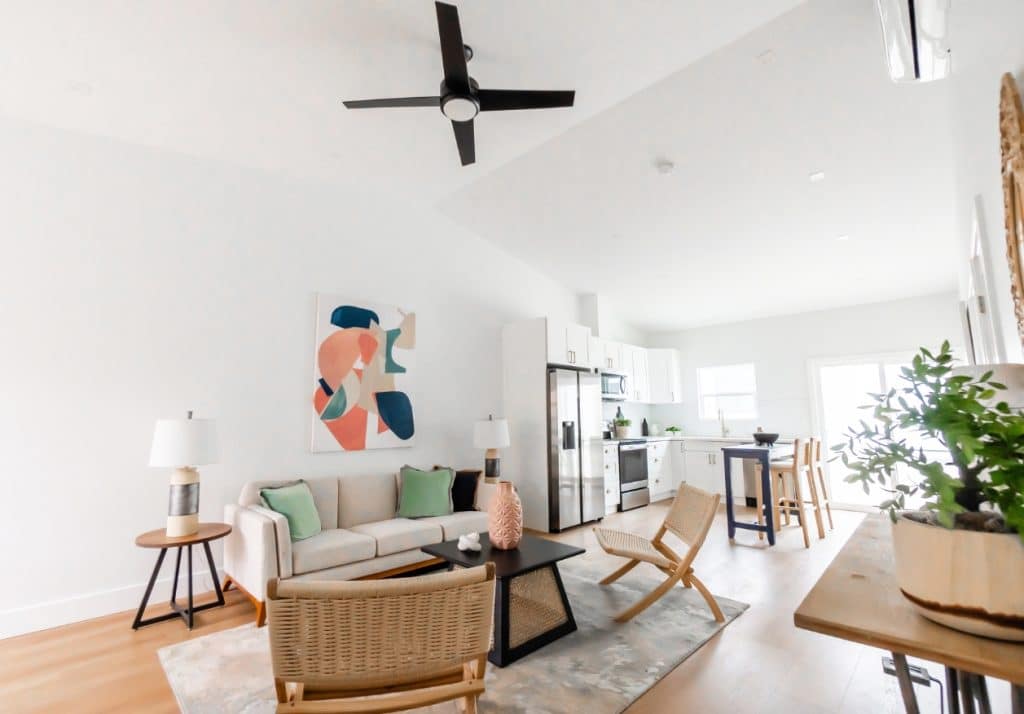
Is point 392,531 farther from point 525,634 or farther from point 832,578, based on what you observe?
point 832,578

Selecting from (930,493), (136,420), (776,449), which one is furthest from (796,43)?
(136,420)

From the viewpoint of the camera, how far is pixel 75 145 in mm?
3232

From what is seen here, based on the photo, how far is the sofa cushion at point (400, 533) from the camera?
11.7ft

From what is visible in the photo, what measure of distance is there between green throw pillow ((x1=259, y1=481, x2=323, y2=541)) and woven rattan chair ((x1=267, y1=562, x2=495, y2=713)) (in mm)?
2253

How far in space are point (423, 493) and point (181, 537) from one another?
1.76m

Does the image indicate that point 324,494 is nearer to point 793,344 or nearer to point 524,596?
point 524,596

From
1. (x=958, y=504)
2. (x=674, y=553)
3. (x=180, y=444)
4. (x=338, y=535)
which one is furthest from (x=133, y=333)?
(x=958, y=504)

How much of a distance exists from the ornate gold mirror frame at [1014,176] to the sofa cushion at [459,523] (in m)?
3.55

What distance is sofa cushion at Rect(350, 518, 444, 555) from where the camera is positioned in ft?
11.7

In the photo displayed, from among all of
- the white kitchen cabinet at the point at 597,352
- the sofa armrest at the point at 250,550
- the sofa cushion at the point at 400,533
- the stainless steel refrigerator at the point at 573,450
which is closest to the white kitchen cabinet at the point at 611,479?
the stainless steel refrigerator at the point at 573,450

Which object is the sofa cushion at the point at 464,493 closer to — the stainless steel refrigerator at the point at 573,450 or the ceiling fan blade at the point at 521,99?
the stainless steel refrigerator at the point at 573,450

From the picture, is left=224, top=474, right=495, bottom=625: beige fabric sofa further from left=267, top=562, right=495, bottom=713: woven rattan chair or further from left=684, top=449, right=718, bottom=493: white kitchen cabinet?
left=684, top=449, right=718, bottom=493: white kitchen cabinet

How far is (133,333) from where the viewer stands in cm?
336

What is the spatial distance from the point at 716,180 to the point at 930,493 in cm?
384
